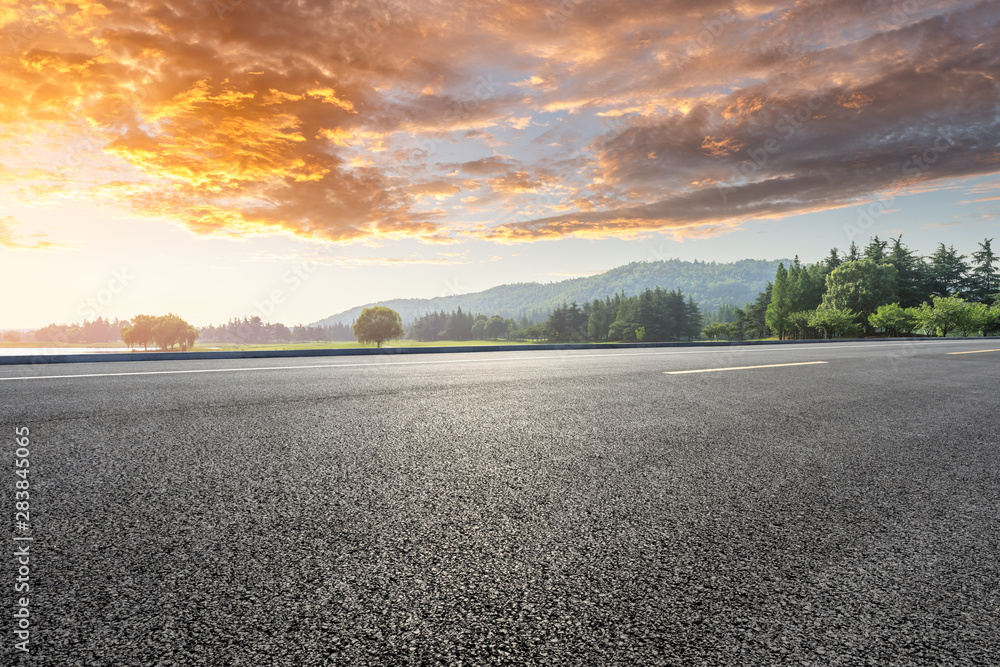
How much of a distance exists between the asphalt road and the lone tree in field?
97838mm

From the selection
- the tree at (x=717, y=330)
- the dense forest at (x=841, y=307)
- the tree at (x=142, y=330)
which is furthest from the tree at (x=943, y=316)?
the tree at (x=142, y=330)

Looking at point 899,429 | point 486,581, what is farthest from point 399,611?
point 899,429

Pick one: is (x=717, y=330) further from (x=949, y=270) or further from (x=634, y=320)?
(x=949, y=270)

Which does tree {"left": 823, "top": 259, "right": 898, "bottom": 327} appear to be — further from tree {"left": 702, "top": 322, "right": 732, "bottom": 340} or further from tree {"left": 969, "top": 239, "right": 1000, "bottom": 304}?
tree {"left": 702, "top": 322, "right": 732, "bottom": 340}

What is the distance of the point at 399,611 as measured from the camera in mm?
1521

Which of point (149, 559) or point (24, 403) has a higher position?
point (24, 403)

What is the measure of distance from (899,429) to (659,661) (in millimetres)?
4521

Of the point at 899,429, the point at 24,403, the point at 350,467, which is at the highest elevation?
the point at 24,403

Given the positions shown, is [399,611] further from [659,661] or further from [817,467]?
[817,467]

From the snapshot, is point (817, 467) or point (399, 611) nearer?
point (399, 611)

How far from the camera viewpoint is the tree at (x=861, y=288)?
220 ft

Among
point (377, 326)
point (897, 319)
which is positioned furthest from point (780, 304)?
point (377, 326)

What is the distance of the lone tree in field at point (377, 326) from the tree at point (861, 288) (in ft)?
246

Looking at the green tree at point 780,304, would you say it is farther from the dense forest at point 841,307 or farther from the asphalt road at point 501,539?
the asphalt road at point 501,539
